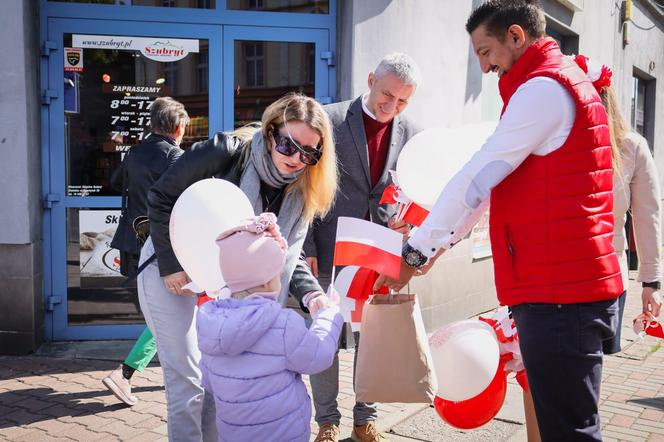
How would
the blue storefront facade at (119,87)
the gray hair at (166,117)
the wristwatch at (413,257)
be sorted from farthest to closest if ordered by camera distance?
the blue storefront facade at (119,87) < the gray hair at (166,117) < the wristwatch at (413,257)

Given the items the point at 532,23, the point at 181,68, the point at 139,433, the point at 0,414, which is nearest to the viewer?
the point at 532,23

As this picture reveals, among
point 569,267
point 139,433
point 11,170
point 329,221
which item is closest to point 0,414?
point 139,433

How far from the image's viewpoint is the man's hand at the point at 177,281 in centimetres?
281

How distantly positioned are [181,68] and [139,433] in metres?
3.26

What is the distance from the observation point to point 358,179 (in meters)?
3.59

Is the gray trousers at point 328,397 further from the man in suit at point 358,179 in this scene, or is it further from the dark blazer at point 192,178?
the dark blazer at point 192,178

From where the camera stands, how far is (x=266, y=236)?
229 centimetres

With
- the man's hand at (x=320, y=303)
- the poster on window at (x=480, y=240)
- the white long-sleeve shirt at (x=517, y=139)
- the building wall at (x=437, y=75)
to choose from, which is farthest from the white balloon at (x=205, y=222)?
the poster on window at (x=480, y=240)

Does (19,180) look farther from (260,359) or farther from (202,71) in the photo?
(260,359)

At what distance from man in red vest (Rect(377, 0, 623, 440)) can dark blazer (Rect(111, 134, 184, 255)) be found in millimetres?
2861

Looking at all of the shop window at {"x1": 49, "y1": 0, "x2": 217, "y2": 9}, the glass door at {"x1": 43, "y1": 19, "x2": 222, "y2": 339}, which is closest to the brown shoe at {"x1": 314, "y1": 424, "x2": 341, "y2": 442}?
the glass door at {"x1": 43, "y1": 19, "x2": 222, "y2": 339}

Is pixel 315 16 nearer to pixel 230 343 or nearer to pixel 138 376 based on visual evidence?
pixel 138 376

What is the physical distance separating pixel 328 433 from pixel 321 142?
163 centimetres

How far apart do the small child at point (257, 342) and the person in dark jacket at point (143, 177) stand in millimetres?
2407
